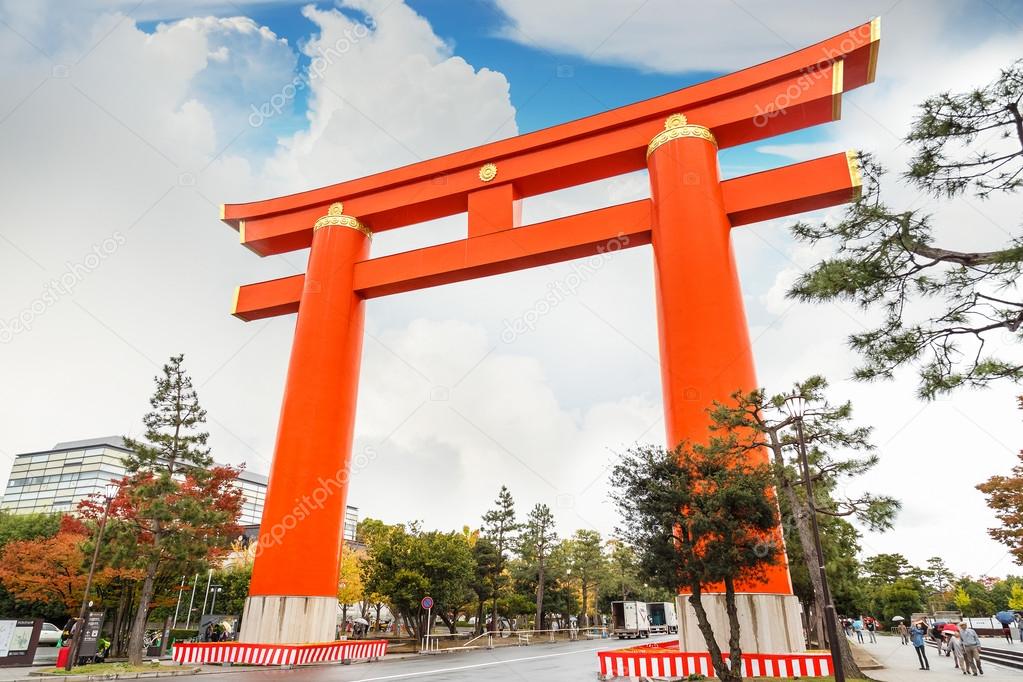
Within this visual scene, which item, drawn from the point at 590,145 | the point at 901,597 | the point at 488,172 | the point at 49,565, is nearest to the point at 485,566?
the point at 49,565

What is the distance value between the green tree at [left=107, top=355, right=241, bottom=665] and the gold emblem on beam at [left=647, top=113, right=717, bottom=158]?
1704cm

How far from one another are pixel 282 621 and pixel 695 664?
11.1 metres

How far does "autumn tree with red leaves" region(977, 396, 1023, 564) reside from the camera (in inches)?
894

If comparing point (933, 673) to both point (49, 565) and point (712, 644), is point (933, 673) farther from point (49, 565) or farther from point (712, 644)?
point (49, 565)

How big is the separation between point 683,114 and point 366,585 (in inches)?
1048

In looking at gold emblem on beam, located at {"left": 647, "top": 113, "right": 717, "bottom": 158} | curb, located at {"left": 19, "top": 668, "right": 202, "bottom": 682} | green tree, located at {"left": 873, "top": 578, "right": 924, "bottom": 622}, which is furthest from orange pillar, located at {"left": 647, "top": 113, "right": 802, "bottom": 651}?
green tree, located at {"left": 873, "top": 578, "right": 924, "bottom": 622}

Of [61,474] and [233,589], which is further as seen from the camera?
[61,474]

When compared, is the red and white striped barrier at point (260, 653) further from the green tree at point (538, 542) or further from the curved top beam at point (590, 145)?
the green tree at point (538, 542)

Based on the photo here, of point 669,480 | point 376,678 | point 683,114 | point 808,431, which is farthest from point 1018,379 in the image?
point 683,114

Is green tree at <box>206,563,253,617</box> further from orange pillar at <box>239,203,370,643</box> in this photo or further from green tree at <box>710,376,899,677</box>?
green tree at <box>710,376,899,677</box>

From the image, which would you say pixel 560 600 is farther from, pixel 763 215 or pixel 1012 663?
pixel 763 215

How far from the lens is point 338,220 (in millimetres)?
22109

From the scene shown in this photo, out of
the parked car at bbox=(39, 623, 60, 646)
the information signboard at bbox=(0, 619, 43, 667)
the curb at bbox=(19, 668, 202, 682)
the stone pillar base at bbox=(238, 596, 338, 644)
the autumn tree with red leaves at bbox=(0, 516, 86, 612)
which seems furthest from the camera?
the parked car at bbox=(39, 623, 60, 646)

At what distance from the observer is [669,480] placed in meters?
11.1
